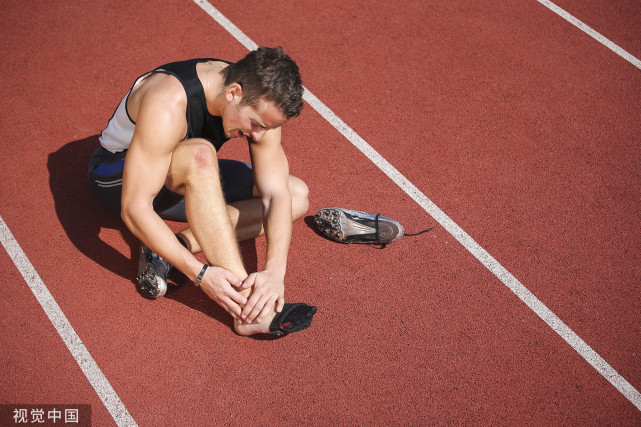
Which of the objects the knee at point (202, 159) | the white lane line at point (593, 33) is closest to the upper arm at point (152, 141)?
the knee at point (202, 159)

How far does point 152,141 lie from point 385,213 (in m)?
1.86

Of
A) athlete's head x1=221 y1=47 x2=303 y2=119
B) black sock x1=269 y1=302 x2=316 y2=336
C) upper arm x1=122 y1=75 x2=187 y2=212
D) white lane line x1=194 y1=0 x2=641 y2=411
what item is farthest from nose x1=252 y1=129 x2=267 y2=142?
white lane line x1=194 y1=0 x2=641 y2=411

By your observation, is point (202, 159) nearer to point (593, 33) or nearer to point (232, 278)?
point (232, 278)

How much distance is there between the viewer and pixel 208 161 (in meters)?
2.71

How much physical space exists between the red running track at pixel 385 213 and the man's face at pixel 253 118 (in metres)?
1.01

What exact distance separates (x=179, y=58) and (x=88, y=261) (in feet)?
7.14

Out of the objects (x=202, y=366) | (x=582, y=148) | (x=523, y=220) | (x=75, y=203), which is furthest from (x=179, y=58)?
(x=582, y=148)

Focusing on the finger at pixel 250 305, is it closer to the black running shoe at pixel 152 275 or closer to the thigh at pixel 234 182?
the black running shoe at pixel 152 275

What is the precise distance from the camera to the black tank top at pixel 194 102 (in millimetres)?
2789

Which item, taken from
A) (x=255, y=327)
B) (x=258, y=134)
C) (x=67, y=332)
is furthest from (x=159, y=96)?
(x=67, y=332)

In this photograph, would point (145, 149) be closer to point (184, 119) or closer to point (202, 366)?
point (184, 119)

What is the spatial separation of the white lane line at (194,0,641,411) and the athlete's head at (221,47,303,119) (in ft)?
5.03

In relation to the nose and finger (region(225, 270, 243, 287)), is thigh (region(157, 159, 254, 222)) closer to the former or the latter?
the nose


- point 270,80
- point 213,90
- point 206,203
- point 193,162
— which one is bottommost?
point 206,203
